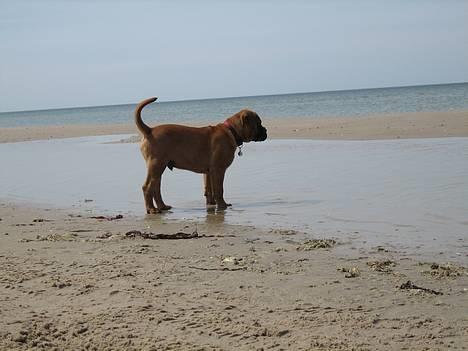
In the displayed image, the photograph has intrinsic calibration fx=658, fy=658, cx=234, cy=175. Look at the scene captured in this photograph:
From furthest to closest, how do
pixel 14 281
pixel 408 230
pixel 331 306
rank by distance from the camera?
pixel 408 230, pixel 14 281, pixel 331 306

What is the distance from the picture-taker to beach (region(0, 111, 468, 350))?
131 inches

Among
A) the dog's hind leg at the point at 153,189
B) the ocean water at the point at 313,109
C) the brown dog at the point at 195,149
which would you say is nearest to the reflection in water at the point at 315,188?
the dog's hind leg at the point at 153,189

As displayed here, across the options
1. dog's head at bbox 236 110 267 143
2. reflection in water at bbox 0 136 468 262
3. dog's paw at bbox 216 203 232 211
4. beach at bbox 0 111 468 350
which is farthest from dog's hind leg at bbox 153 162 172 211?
dog's head at bbox 236 110 267 143

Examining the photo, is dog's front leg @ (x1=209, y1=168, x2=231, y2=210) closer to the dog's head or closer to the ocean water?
the dog's head

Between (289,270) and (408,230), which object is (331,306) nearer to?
(289,270)

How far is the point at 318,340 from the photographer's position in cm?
323

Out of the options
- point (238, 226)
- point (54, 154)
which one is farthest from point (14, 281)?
point (54, 154)

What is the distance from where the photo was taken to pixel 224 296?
394cm

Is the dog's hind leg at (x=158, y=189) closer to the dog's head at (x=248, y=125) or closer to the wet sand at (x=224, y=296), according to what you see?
the dog's head at (x=248, y=125)

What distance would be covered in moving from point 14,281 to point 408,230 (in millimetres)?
3411

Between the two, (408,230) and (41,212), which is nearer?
(408,230)

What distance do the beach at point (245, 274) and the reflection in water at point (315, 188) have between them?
0.04 m

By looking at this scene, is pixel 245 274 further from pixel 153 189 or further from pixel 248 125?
pixel 248 125

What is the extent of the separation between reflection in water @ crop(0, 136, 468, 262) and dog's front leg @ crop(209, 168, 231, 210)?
16 cm
